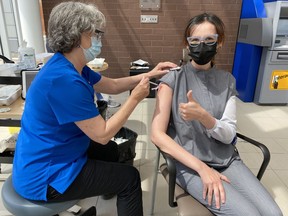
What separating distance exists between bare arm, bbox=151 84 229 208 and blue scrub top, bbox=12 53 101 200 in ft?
1.27

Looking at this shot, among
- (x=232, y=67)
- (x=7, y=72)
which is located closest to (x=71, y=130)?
(x=7, y=72)

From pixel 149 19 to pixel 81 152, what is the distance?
11.2ft

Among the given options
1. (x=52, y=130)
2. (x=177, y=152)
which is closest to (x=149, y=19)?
(x=177, y=152)

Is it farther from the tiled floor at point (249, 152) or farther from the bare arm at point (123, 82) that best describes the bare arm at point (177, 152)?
the tiled floor at point (249, 152)

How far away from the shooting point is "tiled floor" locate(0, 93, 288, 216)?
1798mm

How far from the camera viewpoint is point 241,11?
4.05 metres

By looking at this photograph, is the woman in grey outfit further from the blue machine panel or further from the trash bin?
the blue machine panel

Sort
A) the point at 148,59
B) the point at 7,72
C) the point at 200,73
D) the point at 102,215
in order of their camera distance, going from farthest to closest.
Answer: the point at 148,59 < the point at 7,72 < the point at 102,215 < the point at 200,73

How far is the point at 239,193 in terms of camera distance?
1.16 meters

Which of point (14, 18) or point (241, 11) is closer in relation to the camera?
point (14, 18)

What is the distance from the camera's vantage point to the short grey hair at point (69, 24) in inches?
42.2

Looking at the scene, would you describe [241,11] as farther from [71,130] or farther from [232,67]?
[71,130]

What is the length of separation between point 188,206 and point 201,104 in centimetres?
55

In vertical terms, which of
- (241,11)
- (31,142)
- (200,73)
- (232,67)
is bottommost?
(232,67)
